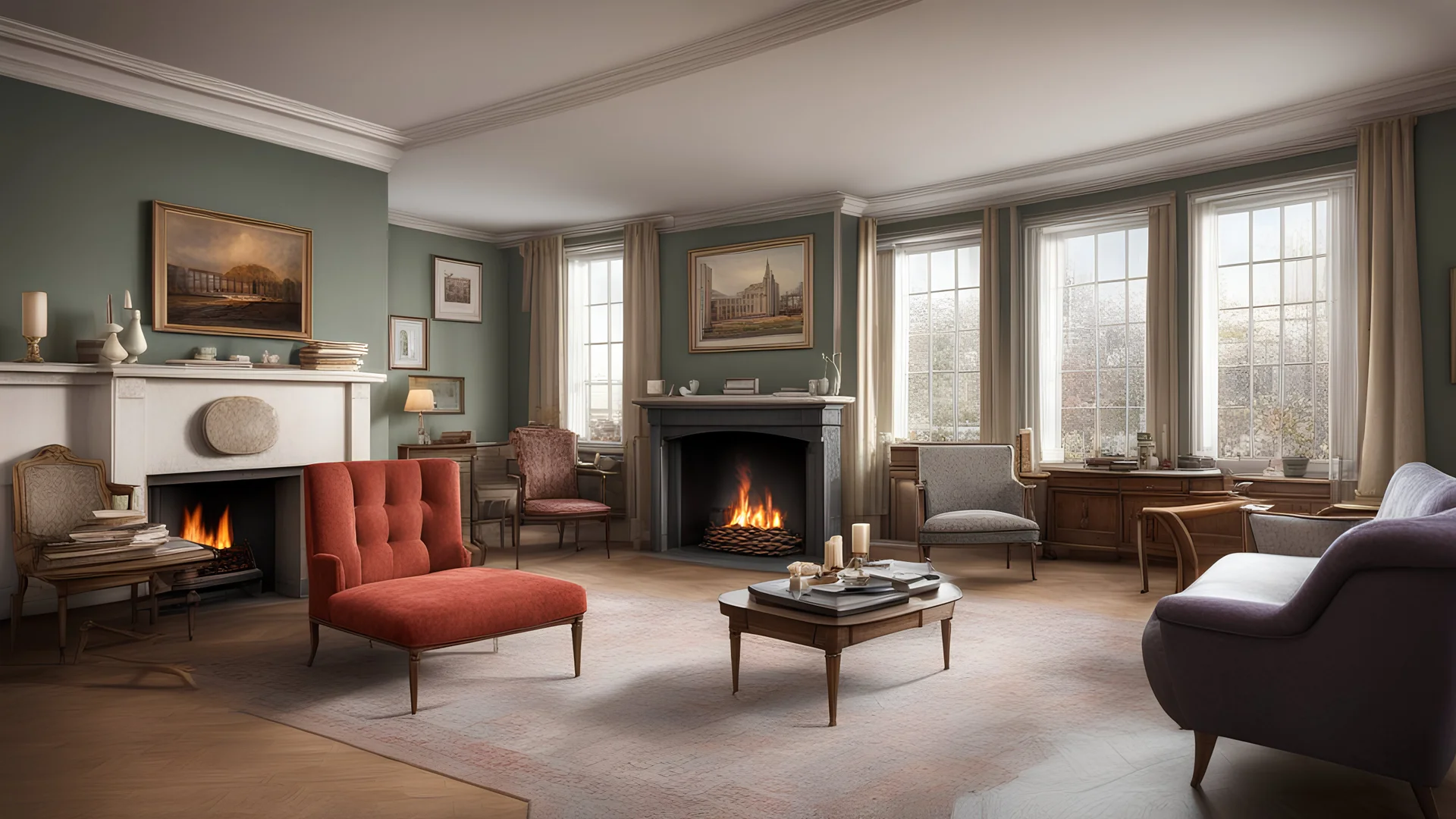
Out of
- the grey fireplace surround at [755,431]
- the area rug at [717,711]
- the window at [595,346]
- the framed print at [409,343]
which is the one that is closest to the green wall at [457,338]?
the framed print at [409,343]

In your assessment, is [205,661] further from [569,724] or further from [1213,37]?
[1213,37]

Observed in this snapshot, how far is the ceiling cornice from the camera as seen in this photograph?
180 inches

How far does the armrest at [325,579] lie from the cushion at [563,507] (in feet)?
11.6

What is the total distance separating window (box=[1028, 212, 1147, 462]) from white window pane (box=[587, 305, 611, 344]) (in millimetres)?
4279

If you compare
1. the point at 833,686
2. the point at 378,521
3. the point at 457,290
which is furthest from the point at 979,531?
the point at 457,290

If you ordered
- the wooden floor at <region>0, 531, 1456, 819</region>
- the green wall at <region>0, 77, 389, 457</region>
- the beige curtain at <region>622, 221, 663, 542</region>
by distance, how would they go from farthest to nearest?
the beige curtain at <region>622, 221, 663, 542</region>
the green wall at <region>0, 77, 389, 457</region>
the wooden floor at <region>0, 531, 1456, 819</region>

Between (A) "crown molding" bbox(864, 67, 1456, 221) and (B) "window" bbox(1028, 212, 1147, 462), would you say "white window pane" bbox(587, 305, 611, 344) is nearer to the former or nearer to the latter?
(A) "crown molding" bbox(864, 67, 1456, 221)

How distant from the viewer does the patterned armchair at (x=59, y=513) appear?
4398mm

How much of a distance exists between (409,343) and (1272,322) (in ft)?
25.0

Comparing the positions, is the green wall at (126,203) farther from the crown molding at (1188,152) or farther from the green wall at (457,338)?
the crown molding at (1188,152)

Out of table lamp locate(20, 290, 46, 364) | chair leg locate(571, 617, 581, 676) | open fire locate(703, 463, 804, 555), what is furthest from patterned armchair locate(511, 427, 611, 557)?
table lamp locate(20, 290, 46, 364)

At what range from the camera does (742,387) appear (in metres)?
8.23

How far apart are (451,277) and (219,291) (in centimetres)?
370

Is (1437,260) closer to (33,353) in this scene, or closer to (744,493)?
(744,493)
